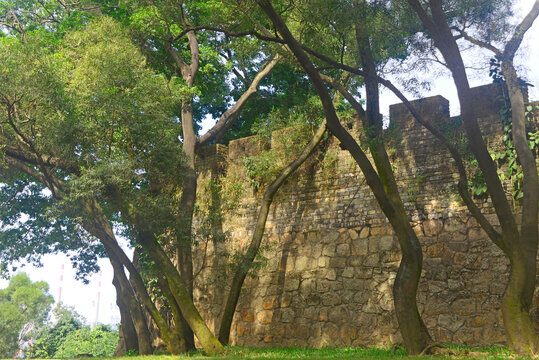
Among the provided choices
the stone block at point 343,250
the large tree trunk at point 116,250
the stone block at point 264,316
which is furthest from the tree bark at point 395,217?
the large tree trunk at point 116,250

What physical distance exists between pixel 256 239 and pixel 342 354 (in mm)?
2865

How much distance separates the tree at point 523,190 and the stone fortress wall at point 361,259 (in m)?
1.19

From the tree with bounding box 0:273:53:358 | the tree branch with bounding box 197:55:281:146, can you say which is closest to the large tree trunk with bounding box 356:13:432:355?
the tree branch with bounding box 197:55:281:146

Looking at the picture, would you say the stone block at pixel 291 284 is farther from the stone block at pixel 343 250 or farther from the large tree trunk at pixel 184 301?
the large tree trunk at pixel 184 301

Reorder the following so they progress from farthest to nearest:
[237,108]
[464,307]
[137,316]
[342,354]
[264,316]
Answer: [237,108] < [264,316] < [137,316] < [464,307] < [342,354]

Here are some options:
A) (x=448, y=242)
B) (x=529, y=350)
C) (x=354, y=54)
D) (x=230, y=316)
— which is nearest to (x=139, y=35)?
(x=354, y=54)

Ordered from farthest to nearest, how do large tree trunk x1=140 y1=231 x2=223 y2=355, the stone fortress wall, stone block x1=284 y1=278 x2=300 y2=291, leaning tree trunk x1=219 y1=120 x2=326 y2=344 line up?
stone block x1=284 y1=278 x2=300 y2=291 < leaning tree trunk x1=219 y1=120 x2=326 y2=344 < large tree trunk x1=140 y1=231 x2=223 y2=355 < the stone fortress wall

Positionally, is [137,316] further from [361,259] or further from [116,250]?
[361,259]

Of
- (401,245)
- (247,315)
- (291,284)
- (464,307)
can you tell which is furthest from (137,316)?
(464,307)

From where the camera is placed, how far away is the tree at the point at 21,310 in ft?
119

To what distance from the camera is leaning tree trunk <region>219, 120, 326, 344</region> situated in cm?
1088

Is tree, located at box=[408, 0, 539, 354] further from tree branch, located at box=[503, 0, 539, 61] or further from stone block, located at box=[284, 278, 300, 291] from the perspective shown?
stone block, located at box=[284, 278, 300, 291]

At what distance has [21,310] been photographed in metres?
39.8

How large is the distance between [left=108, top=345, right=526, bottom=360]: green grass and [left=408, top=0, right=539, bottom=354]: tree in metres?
0.46
